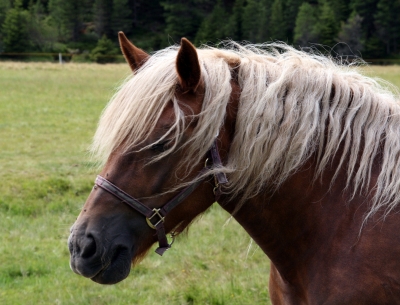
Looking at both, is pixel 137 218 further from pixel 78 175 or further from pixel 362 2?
pixel 362 2

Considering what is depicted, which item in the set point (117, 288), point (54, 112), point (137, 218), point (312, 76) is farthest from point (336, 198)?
point (54, 112)

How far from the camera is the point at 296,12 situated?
70.0m

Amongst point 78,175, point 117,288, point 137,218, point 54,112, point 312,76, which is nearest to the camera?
point 137,218

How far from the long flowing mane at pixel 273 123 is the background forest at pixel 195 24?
2040 inches

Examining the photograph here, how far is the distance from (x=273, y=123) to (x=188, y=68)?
0.42 metres

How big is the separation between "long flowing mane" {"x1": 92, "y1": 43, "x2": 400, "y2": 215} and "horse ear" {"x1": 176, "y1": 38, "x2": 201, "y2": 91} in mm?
55

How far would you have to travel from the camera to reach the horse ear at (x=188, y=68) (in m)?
2.07

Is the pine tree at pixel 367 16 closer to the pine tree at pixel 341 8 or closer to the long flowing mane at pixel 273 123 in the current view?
the pine tree at pixel 341 8

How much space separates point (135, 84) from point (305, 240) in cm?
97

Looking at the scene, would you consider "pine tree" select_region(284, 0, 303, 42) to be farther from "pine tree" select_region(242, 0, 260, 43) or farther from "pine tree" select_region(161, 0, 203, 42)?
"pine tree" select_region(161, 0, 203, 42)

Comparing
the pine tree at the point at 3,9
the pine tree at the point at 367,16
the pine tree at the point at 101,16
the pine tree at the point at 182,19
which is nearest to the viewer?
the pine tree at the point at 367,16

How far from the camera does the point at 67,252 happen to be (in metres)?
5.75

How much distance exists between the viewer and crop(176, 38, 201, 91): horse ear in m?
2.07

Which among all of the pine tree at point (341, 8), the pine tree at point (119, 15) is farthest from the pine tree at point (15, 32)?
the pine tree at point (341, 8)
